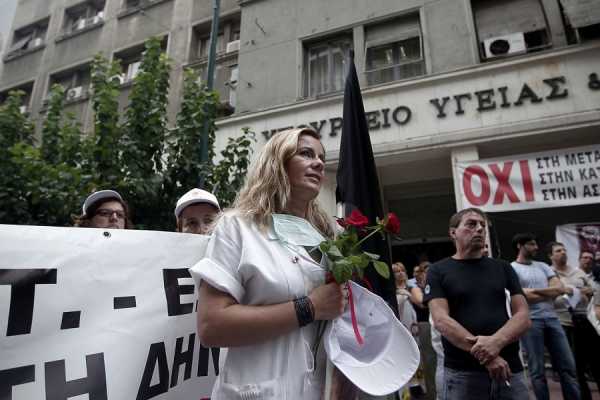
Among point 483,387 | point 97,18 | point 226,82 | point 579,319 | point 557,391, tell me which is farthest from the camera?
point 97,18

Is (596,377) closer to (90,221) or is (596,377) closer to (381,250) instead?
(381,250)

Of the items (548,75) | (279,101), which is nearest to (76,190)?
(279,101)

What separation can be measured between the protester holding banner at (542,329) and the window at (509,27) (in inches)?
200

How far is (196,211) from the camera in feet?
9.45

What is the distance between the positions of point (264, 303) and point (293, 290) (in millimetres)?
108

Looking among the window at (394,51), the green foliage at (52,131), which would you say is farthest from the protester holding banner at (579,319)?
the green foliage at (52,131)

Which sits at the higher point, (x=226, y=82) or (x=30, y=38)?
(x=30, y=38)

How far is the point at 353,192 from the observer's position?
2096mm

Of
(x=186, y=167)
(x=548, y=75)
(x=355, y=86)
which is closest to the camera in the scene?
(x=355, y=86)

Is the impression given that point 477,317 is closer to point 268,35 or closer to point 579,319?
point 579,319

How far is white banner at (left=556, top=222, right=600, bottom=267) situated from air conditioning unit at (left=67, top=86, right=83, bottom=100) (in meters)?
15.1

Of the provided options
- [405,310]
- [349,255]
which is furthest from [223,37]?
[349,255]

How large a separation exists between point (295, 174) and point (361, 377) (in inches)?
32.8

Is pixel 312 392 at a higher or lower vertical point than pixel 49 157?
lower
